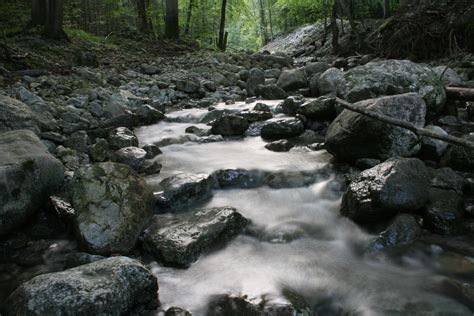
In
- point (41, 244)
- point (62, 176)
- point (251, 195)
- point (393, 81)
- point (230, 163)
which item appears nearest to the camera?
point (41, 244)

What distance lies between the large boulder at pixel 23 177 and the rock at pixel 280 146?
3433mm

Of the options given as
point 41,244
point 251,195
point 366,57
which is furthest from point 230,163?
point 366,57

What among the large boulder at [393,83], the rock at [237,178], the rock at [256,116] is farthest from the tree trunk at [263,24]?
the rock at [237,178]

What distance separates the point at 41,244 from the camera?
13.3 ft

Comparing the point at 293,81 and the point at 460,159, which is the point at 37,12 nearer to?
the point at 293,81

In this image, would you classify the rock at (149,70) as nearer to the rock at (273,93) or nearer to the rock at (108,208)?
the rock at (273,93)

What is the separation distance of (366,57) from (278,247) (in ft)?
41.7

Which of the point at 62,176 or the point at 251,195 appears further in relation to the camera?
the point at 251,195

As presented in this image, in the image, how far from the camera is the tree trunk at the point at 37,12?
601 inches

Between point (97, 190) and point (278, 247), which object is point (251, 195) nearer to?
point (278, 247)

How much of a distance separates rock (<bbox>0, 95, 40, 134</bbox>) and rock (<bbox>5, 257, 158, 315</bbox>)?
3538mm

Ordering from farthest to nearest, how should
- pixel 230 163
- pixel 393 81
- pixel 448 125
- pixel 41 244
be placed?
pixel 393 81
pixel 448 125
pixel 230 163
pixel 41 244

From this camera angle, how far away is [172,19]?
63.9 feet

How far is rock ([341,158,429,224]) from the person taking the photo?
13.1 feet
